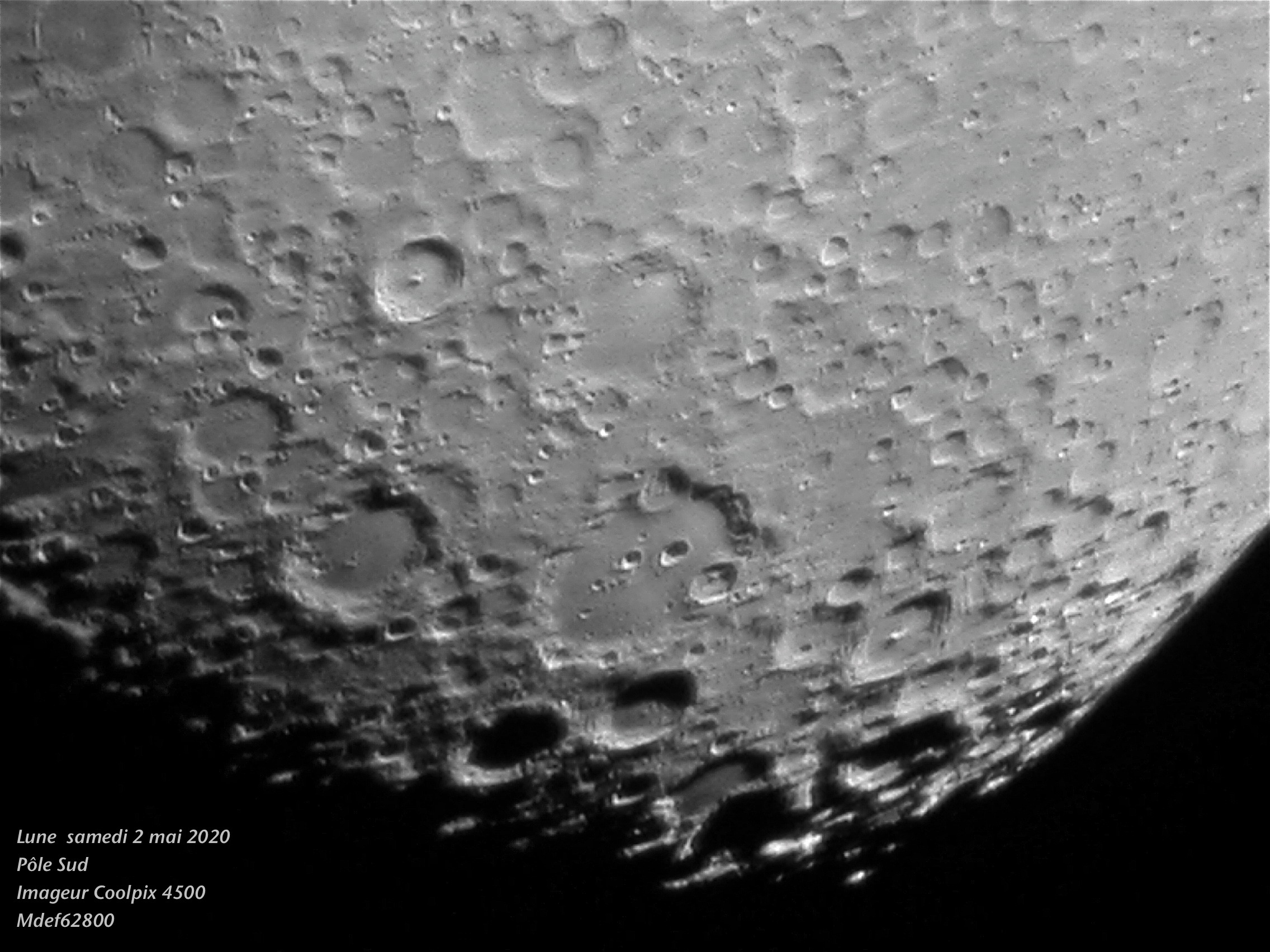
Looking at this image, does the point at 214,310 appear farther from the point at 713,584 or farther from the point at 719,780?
the point at 719,780

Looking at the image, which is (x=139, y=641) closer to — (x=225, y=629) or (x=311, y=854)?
(x=225, y=629)

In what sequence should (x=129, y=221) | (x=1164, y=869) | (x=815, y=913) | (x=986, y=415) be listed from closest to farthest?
(x=129, y=221) → (x=986, y=415) → (x=815, y=913) → (x=1164, y=869)

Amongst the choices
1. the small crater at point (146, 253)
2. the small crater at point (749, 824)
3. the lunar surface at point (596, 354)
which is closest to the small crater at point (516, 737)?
the lunar surface at point (596, 354)

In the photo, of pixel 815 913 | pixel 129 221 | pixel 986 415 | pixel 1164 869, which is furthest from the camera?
pixel 1164 869

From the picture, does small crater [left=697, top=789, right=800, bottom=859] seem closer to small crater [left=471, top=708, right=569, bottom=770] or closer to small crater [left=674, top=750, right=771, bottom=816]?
small crater [left=674, top=750, right=771, bottom=816]

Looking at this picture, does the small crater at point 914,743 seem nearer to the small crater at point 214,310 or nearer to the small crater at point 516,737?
the small crater at point 516,737

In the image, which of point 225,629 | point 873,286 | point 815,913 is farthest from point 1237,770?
point 225,629
